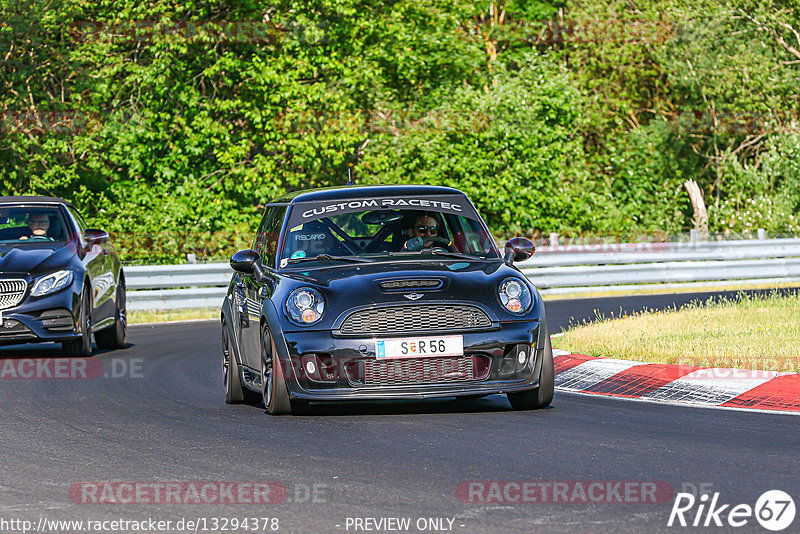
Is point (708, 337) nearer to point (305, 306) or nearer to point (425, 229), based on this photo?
point (425, 229)

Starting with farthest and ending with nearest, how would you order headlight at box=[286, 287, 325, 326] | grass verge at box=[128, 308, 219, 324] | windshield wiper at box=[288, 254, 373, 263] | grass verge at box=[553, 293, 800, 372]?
grass verge at box=[128, 308, 219, 324], grass verge at box=[553, 293, 800, 372], windshield wiper at box=[288, 254, 373, 263], headlight at box=[286, 287, 325, 326]

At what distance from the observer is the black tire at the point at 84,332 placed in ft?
46.3

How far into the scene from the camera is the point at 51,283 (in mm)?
13820

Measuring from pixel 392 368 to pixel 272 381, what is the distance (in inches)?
35.0

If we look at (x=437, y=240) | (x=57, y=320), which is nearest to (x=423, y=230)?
(x=437, y=240)

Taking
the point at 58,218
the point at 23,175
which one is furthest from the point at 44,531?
the point at 23,175

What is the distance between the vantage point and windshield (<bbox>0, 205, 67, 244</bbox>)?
14.7m

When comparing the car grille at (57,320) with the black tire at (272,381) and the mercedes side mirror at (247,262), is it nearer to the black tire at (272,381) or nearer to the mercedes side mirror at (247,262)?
the mercedes side mirror at (247,262)

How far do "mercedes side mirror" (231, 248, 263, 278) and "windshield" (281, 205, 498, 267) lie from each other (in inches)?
11.0

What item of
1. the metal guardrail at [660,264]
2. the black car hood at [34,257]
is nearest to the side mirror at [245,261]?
the black car hood at [34,257]

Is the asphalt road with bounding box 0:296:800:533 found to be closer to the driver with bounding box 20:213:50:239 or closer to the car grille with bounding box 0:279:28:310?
the car grille with bounding box 0:279:28:310

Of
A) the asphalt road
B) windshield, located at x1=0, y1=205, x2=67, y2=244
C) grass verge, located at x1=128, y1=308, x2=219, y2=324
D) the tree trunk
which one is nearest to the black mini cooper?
the asphalt road

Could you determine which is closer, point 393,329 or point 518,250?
point 393,329

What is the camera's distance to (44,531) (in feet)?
19.0
